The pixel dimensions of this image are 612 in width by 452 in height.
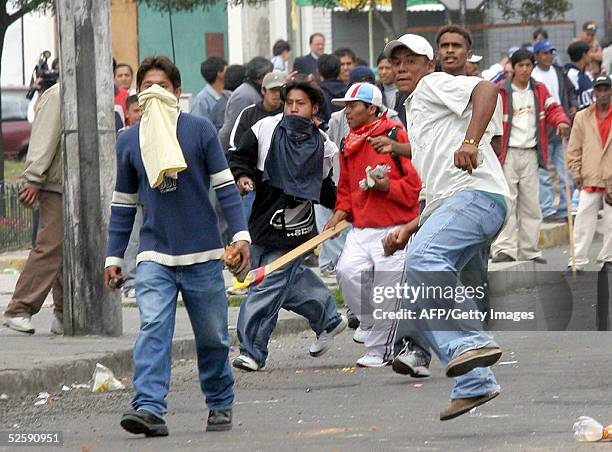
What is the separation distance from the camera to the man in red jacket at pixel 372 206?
10.8 meters

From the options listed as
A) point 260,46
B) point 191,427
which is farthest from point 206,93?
point 260,46

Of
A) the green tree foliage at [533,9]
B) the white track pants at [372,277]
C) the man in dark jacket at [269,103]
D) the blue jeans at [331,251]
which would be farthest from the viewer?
the green tree foliage at [533,9]

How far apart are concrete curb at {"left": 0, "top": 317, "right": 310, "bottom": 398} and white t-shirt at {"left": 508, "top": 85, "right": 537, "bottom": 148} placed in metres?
5.85

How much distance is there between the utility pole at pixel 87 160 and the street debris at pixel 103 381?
1.46 metres

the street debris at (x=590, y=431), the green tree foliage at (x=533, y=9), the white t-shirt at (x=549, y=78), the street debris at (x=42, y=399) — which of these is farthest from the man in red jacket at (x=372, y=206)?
the green tree foliage at (x=533, y=9)

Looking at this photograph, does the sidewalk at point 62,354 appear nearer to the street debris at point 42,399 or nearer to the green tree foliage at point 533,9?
the street debris at point 42,399

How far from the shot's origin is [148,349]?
822 cm

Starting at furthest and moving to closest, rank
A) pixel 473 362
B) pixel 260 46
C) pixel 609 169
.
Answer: pixel 260 46 < pixel 609 169 < pixel 473 362

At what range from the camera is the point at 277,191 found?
1104 centimetres

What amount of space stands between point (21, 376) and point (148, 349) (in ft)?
6.31

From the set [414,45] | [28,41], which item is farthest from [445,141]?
[28,41]

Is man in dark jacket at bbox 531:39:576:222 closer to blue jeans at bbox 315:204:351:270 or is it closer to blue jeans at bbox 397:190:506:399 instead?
blue jeans at bbox 315:204:351:270

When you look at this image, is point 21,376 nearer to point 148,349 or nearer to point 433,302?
point 148,349

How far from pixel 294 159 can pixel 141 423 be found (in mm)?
3293
